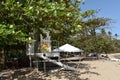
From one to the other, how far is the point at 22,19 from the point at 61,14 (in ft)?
5.31

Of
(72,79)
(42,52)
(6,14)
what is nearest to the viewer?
(6,14)

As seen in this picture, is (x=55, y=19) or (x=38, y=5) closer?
(x=38, y=5)

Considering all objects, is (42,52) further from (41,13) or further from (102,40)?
(102,40)

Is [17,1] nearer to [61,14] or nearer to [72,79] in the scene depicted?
[61,14]

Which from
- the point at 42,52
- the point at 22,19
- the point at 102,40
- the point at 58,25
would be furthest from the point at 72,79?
the point at 102,40

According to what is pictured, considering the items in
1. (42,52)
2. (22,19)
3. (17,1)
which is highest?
(17,1)

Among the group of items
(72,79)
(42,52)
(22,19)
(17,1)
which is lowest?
(72,79)

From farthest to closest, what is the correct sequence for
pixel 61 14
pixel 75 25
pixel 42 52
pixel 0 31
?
pixel 42 52 → pixel 75 25 → pixel 61 14 → pixel 0 31

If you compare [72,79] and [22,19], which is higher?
[22,19]

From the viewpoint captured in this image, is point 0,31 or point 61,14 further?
point 61,14

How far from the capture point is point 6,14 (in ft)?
35.3

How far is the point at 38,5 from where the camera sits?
34.2 feet

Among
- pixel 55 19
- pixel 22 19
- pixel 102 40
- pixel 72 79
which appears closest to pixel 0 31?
pixel 22 19

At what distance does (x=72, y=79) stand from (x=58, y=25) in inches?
287
